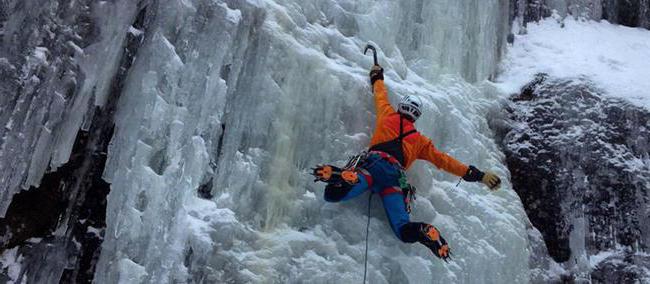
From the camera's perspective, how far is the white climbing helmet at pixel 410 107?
5332 mm

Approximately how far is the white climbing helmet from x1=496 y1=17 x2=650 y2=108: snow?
206 cm

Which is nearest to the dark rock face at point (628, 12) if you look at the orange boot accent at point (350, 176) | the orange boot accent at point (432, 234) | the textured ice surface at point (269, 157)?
the textured ice surface at point (269, 157)

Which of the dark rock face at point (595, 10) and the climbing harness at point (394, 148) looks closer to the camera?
the climbing harness at point (394, 148)

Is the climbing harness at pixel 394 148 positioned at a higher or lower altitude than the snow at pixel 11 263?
higher

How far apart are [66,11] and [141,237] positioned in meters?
1.53

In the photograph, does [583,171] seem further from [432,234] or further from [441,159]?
[432,234]

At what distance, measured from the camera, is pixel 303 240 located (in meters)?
4.78

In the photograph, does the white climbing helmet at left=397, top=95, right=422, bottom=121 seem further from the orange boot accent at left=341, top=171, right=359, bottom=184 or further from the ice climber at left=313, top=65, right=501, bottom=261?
the orange boot accent at left=341, top=171, right=359, bottom=184

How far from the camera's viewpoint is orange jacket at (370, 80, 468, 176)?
5.21m

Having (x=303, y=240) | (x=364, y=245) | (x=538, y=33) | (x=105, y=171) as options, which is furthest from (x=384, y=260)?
(x=538, y=33)

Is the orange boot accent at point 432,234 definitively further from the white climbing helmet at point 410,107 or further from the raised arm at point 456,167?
the white climbing helmet at point 410,107

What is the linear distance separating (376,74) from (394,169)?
928 mm

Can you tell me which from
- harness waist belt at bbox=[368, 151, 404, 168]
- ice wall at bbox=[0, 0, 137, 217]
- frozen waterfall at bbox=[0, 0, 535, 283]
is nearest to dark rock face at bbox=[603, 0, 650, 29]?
frozen waterfall at bbox=[0, 0, 535, 283]

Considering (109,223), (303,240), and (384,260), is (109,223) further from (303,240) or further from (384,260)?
(384,260)
